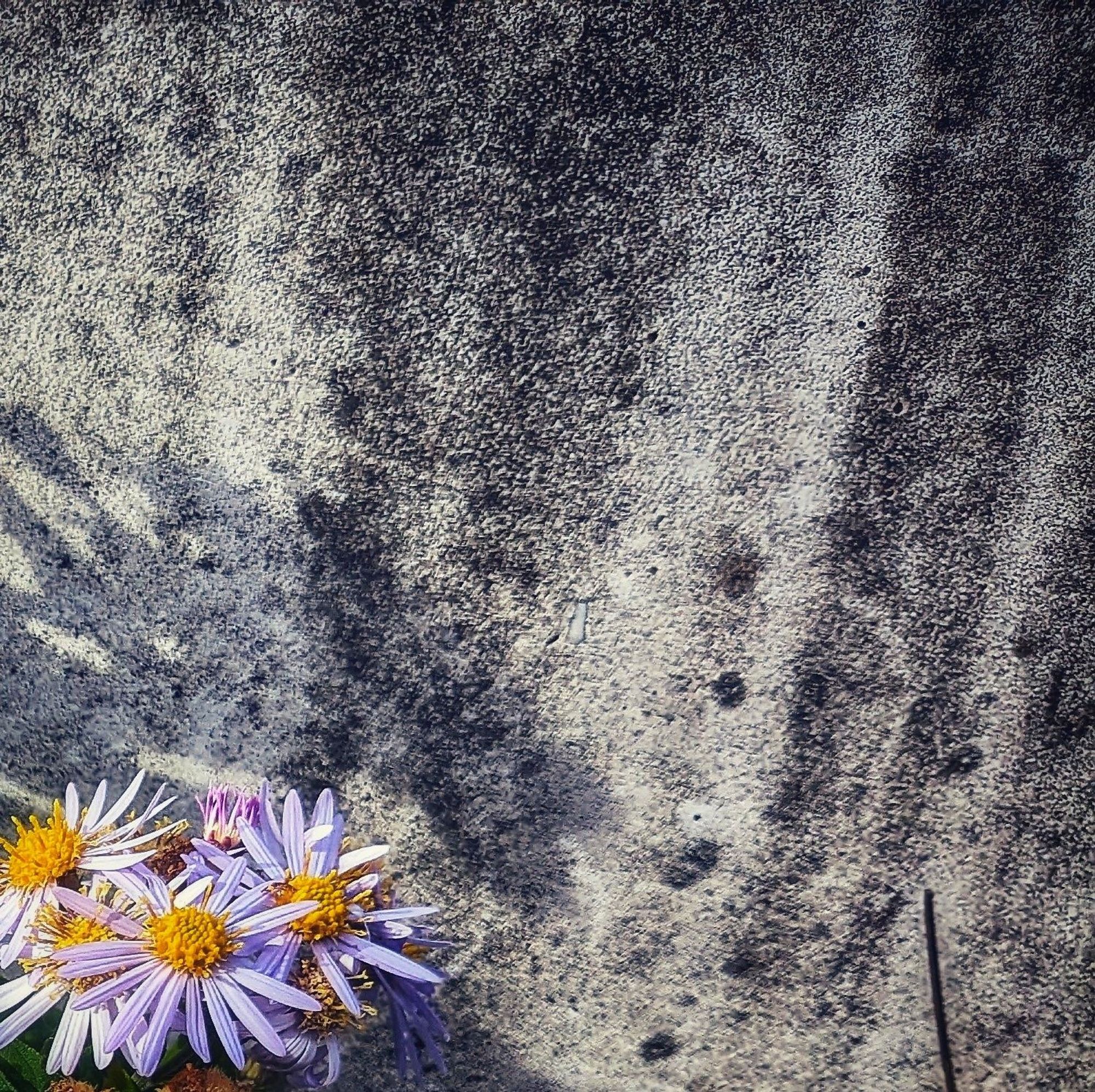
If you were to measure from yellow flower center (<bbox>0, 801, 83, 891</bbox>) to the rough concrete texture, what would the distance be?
345 millimetres

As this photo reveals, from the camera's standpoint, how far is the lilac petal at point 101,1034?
0.59 metres

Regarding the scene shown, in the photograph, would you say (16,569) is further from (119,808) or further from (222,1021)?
(222,1021)

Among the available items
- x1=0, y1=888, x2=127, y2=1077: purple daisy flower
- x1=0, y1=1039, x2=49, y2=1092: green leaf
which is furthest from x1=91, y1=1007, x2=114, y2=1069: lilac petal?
x1=0, y1=1039, x2=49, y2=1092: green leaf

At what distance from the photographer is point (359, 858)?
0.71m

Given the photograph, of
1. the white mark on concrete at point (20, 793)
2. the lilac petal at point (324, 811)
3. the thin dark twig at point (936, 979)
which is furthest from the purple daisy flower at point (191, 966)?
the thin dark twig at point (936, 979)

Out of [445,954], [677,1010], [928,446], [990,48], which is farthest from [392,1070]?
[990,48]

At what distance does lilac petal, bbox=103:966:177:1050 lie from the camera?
58 centimetres

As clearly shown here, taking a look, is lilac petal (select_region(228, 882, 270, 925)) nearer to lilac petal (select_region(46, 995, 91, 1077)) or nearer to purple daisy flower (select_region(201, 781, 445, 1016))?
purple daisy flower (select_region(201, 781, 445, 1016))

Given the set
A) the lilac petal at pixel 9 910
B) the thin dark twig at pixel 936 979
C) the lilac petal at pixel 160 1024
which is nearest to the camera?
the lilac petal at pixel 160 1024

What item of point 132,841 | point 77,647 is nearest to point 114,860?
point 132,841

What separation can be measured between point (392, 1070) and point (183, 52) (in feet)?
4.19

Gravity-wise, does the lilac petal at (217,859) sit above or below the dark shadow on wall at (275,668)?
below

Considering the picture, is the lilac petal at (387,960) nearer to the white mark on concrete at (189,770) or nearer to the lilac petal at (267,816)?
the lilac petal at (267,816)

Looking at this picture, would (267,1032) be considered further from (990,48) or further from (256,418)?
(990,48)
